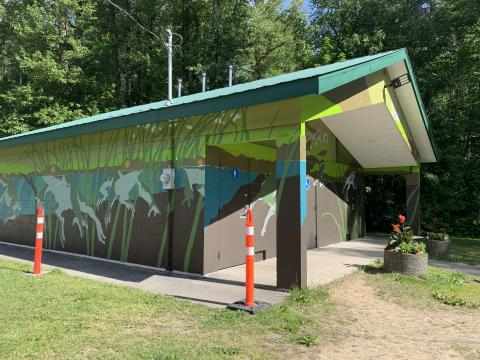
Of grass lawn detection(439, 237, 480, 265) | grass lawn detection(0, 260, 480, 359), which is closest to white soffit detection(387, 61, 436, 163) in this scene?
grass lawn detection(439, 237, 480, 265)

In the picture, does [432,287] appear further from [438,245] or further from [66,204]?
[66,204]

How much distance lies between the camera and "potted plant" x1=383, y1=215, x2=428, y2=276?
7371 millimetres

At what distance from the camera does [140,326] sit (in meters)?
4.77

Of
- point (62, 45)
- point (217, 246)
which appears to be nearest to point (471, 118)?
point (217, 246)

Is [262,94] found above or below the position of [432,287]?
above

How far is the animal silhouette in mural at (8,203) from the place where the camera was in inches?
493

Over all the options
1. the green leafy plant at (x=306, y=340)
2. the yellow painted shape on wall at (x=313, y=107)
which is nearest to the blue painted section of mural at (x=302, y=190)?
the yellow painted shape on wall at (x=313, y=107)

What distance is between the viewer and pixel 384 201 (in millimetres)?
18688

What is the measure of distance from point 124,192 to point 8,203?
19.9 ft

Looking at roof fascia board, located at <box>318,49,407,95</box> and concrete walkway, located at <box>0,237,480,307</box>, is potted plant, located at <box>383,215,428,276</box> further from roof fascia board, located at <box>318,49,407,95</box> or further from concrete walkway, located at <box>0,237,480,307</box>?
roof fascia board, located at <box>318,49,407,95</box>

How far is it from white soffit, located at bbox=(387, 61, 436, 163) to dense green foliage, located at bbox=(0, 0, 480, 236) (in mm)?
3999

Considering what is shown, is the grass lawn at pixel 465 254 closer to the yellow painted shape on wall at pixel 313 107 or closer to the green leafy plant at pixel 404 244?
the green leafy plant at pixel 404 244

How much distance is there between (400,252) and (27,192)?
33.4 ft

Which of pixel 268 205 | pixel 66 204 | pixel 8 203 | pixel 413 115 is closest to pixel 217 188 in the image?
pixel 268 205
